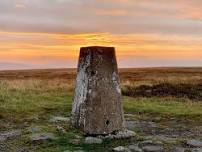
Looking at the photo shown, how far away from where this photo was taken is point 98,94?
13320 millimetres

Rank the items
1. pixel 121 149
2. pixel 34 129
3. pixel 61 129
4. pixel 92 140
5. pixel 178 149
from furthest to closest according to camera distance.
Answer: pixel 34 129 < pixel 61 129 < pixel 92 140 < pixel 178 149 < pixel 121 149

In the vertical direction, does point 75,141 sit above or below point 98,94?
below

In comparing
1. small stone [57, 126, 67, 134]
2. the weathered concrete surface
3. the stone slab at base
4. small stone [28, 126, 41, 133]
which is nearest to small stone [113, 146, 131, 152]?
the stone slab at base

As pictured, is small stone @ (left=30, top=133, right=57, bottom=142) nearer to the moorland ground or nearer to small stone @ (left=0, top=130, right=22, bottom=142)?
the moorland ground

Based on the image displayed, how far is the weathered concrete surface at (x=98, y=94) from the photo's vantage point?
13328 mm

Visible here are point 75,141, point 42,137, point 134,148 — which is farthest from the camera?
point 42,137

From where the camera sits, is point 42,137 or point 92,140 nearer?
point 92,140

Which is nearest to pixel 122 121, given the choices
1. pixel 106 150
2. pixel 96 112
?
pixel 96 112

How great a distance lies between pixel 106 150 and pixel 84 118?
70.9 inches

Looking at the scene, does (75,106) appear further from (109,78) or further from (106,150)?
(106,150)

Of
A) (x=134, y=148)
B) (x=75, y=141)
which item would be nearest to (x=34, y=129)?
(x=75, y=141)

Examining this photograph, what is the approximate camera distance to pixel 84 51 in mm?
13719

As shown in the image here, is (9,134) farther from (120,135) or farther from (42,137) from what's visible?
(120,135)

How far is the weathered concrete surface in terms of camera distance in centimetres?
1333
